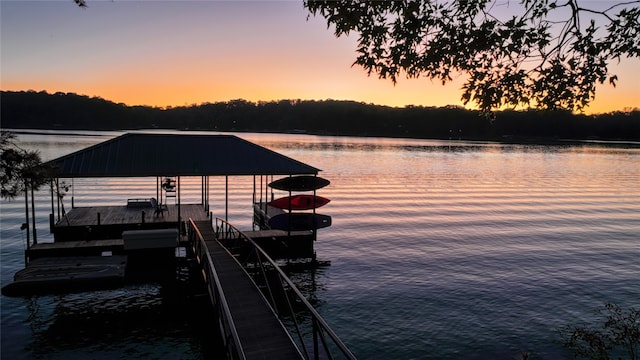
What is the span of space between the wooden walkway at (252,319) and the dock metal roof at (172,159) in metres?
8.81

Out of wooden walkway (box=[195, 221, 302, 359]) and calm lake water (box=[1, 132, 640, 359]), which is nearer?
wooden walkway (box=[195, 221, 302, 359])

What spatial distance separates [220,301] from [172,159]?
14.0m

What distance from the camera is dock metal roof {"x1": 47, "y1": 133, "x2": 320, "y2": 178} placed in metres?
21.6

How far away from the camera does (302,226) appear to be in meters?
23.9

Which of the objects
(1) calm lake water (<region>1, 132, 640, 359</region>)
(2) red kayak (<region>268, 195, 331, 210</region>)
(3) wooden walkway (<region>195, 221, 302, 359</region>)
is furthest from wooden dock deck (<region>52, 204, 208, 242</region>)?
(3) wooden walkway (<region>195, 221, 302, 359</region>)

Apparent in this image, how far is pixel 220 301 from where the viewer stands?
11633 mm

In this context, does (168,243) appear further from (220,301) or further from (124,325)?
(220,301)

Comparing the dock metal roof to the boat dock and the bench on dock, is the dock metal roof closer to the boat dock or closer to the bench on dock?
the boat dock

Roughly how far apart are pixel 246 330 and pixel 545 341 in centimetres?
1185

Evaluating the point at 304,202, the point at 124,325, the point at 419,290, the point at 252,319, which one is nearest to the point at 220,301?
the point at 252,319

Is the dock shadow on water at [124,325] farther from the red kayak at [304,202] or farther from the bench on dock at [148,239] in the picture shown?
the red kayak at [304,202]

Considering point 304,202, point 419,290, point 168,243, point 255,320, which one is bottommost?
point 419,290

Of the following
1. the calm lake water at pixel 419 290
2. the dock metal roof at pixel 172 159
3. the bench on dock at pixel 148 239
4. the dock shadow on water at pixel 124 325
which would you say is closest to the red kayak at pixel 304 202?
the dock metal roof at pixel 172 159

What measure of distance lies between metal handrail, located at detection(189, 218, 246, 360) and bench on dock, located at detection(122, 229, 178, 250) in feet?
3.66
